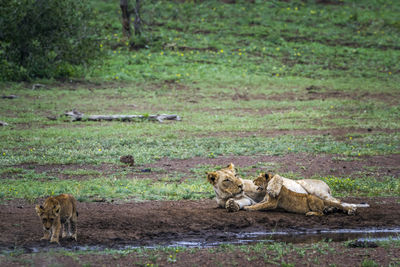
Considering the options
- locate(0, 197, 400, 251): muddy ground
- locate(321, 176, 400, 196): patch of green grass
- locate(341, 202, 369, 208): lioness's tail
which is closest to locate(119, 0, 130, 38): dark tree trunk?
locate(321, 176, 400, 196): patch of green grass

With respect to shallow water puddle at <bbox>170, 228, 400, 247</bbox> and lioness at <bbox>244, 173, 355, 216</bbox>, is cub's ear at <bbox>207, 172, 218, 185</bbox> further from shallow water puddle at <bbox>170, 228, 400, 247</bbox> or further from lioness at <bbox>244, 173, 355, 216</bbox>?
shallow water puddle at <bbox>170, 228, 400, 247</bbox>

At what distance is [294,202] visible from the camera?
8.82 m

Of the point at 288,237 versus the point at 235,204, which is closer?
the point at 288,237

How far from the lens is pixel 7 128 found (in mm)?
16578

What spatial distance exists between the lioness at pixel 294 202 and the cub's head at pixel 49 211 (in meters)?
3.18

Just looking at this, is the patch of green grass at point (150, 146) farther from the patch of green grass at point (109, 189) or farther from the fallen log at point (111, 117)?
the patch of green grass at point (109, 189)

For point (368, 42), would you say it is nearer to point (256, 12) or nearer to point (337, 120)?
point (256, 12)

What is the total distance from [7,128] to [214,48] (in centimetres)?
1636

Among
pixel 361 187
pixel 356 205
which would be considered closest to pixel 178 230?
pixel 356 205

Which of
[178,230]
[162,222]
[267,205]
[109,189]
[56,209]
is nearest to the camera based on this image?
[56,209]

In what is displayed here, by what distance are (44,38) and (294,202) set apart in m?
18.6

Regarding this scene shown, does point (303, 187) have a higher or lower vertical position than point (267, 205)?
higher

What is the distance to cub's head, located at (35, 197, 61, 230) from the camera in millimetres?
6949

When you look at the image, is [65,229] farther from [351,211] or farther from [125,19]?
[125,19]
